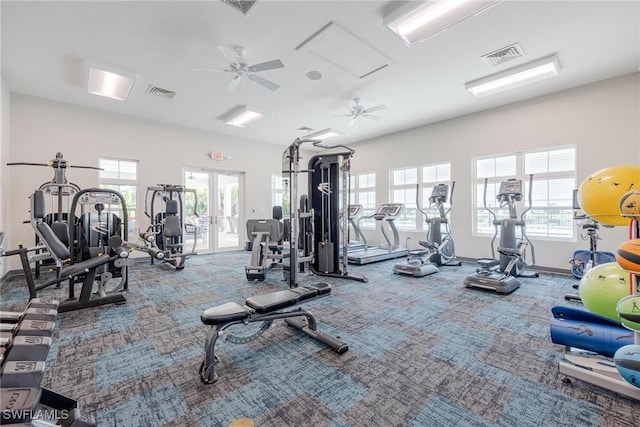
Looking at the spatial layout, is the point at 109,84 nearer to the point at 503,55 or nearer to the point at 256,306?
the point at 256,306

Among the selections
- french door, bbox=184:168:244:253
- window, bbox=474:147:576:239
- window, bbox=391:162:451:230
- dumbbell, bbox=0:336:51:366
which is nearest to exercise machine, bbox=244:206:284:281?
french door, bbox=184:168:244:253

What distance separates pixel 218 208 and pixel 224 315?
6529mm

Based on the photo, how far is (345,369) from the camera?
2127 millimetres

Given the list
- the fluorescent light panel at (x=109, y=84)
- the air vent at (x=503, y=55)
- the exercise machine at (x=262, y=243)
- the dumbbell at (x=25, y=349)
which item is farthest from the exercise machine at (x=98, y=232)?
the air vent at (x=503, y=55)

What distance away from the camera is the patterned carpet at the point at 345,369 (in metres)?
1.66

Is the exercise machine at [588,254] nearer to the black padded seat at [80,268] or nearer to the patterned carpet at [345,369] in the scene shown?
the patterned carpet at [345,369]

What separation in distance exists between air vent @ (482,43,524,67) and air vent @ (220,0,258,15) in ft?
10.9

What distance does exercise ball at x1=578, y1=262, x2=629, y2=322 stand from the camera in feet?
6.13

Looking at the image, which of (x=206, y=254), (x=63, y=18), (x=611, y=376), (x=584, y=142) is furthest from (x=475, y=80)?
(x=206, y=254)

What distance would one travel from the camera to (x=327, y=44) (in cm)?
362

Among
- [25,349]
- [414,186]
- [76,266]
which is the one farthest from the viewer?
[414,186]

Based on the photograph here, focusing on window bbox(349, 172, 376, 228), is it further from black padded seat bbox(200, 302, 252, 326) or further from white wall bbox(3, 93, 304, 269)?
black padded seat bbox(200, 302, 252, 326)

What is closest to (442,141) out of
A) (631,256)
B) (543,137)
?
(543,137)
